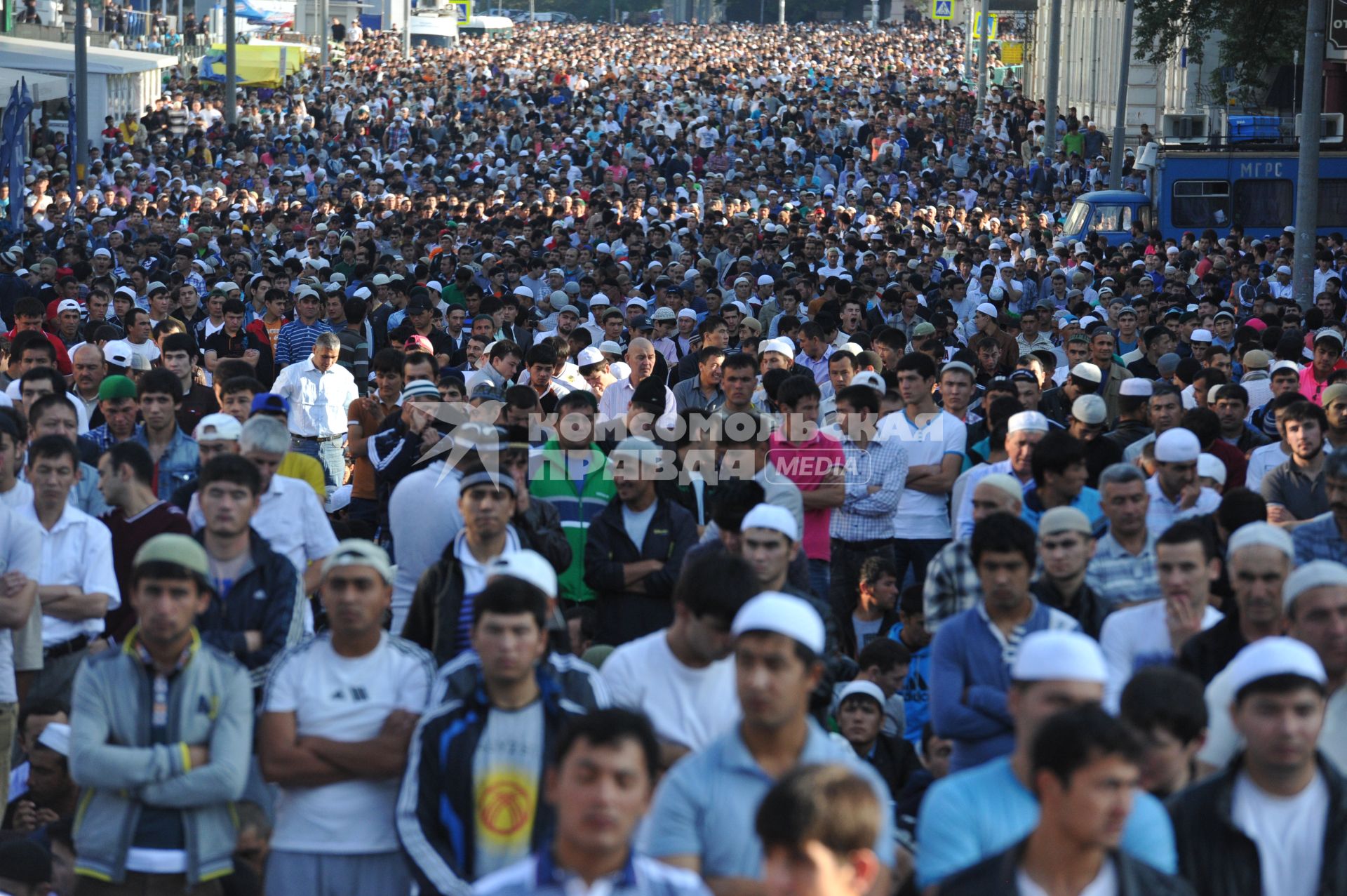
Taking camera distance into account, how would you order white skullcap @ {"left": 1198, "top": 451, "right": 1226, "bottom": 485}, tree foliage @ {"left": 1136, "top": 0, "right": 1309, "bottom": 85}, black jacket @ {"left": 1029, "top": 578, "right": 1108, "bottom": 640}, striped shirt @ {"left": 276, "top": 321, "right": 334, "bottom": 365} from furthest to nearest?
tree foliage @ {"left": 1136, "top": 0, "right": 1309, "bottom": 85} → striped shirt @ {"left": 276, "top": 321, "right": 334, "bottom": 365} → white skullcap @ {"left": 1198, "top": 451, "right": 1226, "bottom": 485} → black jacket @ {"left": 1029, "top": 578, "right": 1108, "bottom": 640}

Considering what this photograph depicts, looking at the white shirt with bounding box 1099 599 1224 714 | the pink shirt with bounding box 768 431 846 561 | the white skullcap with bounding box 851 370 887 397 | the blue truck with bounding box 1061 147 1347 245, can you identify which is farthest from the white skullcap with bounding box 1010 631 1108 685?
the blue truck with bounding box 1061 147 1347 245

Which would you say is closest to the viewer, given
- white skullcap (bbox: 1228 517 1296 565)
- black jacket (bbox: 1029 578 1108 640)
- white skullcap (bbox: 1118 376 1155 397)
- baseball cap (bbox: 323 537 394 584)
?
baseball cap (bbox: 323 537 394 584)

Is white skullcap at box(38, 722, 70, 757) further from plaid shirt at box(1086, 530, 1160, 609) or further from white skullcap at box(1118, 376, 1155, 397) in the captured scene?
white skullcap at box(1118, 376, 1155, 397)

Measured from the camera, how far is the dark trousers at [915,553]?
1073 cm

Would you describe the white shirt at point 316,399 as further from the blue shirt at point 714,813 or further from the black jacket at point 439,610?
the blue shirt at point 714,813

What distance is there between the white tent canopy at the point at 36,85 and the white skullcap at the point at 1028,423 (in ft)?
90.8

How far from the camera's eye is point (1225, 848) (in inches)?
199

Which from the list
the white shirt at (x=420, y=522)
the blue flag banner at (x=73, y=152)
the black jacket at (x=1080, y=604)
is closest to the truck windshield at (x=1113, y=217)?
the blue flag banner at (x=73, y=152)

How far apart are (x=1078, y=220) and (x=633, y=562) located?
2322 cm

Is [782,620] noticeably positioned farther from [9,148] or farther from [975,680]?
[9,148]

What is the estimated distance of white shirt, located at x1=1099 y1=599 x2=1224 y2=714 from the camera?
252 inches

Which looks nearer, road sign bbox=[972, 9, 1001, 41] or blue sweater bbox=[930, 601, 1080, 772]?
blue sweater bbox=[930, 601, 1080, 772]

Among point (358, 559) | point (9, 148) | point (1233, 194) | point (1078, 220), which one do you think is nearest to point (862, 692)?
point (358, 559)

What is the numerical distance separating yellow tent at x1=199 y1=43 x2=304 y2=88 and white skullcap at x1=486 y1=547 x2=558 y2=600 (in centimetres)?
5240
